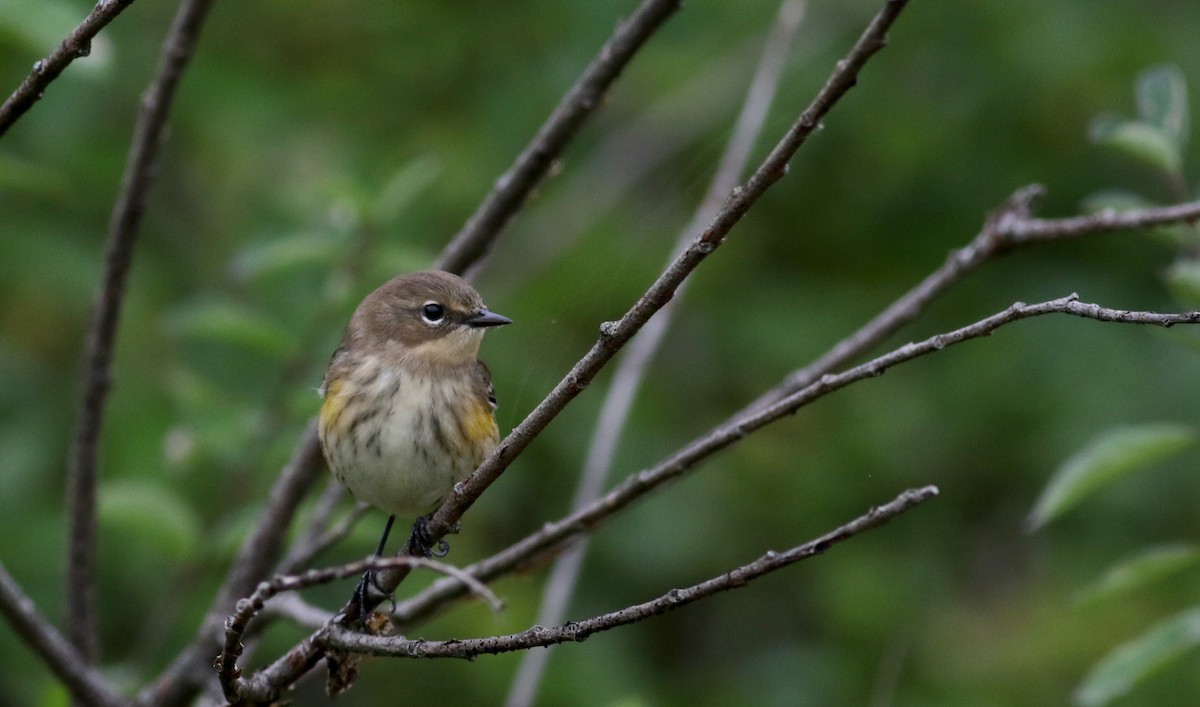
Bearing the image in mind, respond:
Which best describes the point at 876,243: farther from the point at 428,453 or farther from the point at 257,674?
the point at 257,674

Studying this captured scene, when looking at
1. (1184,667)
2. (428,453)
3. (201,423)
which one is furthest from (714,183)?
(1184,667)

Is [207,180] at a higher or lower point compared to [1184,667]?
higher

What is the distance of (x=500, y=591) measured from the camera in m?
6.19

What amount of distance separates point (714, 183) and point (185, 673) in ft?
7.26

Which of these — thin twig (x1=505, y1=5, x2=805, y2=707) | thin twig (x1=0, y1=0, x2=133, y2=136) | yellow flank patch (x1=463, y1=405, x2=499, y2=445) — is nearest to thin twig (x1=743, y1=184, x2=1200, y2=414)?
thin twig (x1=505, y1=5, x2=805, y2=707)

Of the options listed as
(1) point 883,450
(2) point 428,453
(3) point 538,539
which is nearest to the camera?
(3) point 538,539

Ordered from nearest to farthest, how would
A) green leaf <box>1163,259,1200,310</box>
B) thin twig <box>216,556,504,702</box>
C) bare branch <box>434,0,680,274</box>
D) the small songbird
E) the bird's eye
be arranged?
thin twig <box>216,556,504,702</box>
green leaf <box>1163,259,1200,310</box>
bare branch <box>434,0,680,274</box>
the small songbird
the bird's eye

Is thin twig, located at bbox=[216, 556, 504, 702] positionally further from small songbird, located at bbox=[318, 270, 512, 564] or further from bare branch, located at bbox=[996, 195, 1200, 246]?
bare branch, located at bbox=[996, 195, 1200, 246]

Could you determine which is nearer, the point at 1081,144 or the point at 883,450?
the point at 883,450

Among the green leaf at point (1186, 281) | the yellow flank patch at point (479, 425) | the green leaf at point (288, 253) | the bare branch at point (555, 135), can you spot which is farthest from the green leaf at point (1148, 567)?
the green leaf at point (288, 253)

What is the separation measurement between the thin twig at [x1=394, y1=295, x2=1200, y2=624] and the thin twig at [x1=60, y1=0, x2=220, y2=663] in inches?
39.6

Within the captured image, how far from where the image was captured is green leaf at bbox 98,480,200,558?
4.38m

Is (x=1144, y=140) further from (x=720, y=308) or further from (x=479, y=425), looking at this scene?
(x=720, y=308)

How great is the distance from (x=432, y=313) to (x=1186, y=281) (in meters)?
2.19
